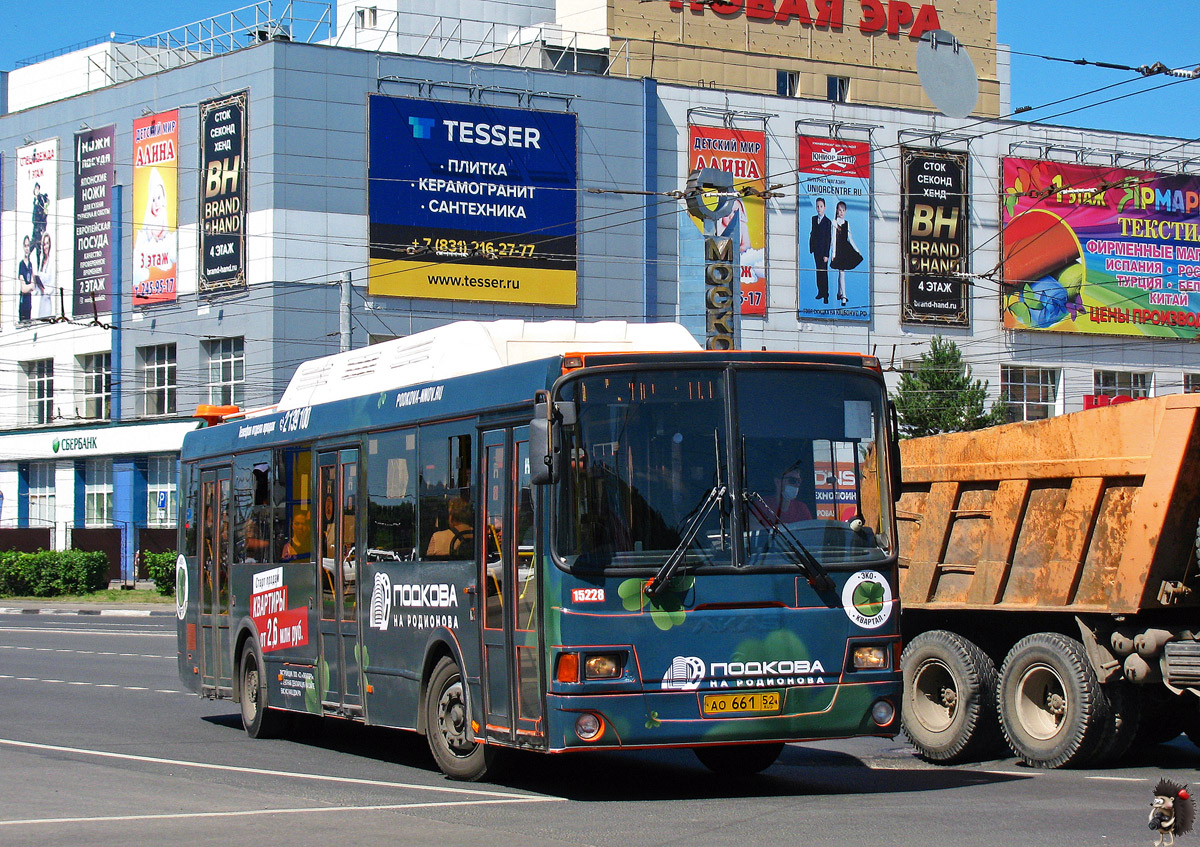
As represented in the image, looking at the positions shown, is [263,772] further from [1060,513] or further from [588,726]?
[1060,513]

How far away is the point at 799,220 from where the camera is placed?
216ft

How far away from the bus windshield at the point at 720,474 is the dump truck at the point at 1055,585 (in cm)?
194

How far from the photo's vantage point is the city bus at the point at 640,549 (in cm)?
1008

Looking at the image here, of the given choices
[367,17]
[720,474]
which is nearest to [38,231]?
[367,17]

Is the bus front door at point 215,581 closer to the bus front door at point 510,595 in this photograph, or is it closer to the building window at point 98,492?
the bus front door at point 510,595

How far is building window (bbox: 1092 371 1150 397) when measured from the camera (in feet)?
241

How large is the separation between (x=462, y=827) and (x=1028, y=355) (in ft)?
213

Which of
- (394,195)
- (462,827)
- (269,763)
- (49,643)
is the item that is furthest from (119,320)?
(462,827)

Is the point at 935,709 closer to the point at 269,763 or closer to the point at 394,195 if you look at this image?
the point at 269,763

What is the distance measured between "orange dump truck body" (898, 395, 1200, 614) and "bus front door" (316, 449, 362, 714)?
4.48 meters

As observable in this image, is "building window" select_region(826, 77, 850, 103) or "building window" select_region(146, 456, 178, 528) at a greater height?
"building window" select_region(826, 77, 850, 103)

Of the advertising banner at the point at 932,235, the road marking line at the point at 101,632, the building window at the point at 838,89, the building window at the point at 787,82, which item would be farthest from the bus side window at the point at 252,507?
the building window at the point at 838,89

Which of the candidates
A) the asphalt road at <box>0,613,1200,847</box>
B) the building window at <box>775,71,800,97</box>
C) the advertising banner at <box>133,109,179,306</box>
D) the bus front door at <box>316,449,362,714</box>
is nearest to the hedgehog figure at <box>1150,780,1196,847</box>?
the asphalt road at <box>0,613,1200,847</box>

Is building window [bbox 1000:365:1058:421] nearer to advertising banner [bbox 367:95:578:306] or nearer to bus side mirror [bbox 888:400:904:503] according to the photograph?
advertising banner [bbox 367:95:578:306]
